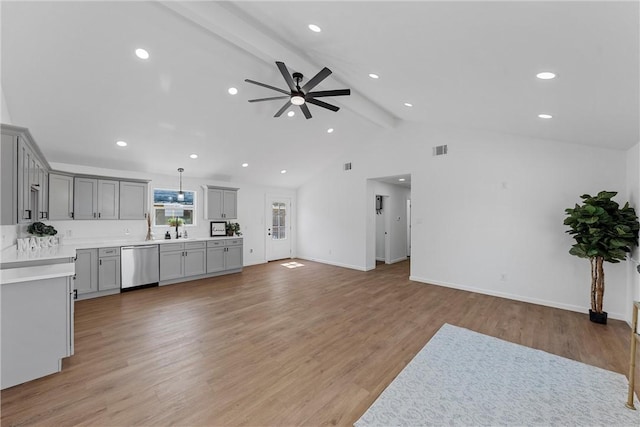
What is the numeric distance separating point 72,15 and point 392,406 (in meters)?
4.56

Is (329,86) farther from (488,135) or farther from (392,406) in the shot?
(392,406)

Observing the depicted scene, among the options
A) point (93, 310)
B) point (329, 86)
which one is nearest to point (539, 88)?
point (329, 86)

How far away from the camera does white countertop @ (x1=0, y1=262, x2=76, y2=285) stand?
2.25 metres

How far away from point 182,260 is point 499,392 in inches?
232

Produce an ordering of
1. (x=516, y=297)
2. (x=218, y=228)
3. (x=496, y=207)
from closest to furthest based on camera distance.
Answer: (x=516, y=297) → (x=496, y=207) → (x=218, y=228)

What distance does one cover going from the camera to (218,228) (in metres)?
7.05

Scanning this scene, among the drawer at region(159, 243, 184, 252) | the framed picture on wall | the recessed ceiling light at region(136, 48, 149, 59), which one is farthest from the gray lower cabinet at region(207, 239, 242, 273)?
the recessed ceiling light at region(136, 48, 149, 59)

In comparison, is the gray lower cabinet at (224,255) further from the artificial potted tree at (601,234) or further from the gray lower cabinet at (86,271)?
the artificial potted tree at (601,234)

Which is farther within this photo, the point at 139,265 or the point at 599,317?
the point at 139,265

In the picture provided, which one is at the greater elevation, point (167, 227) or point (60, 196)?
point (60, 196)

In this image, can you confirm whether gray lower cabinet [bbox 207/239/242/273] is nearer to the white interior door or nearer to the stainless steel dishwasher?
the stainless steel dishwasher

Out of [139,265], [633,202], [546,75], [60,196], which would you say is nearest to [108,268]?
[139,265]

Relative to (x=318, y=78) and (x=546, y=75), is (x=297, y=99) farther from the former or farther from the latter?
(x=546, y=75)

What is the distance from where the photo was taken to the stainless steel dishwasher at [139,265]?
5117 mm
